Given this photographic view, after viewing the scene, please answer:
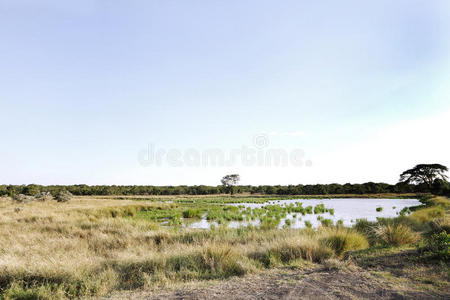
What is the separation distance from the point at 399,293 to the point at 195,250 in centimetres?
494

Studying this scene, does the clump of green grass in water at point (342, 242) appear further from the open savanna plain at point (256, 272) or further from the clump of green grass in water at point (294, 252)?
the clump of green grass in water at point (294, 252)

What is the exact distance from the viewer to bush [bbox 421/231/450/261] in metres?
6.27

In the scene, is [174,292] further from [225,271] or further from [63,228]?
[63,228]

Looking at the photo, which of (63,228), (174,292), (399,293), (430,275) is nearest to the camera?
(399,293)

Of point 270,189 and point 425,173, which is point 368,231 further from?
point 270,189

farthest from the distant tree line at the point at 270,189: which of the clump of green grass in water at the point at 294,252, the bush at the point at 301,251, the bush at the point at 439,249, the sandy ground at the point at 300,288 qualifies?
the bush at the point at 439,249

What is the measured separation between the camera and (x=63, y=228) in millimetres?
13641

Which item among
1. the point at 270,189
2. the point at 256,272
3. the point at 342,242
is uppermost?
the point at 342,242

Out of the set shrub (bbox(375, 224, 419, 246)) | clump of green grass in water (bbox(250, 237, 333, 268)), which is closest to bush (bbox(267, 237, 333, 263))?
clump of green grass in water (bbox(250, 237, 333, 268))

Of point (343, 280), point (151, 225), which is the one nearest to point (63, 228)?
point (151, 225)

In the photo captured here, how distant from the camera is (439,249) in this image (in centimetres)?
647

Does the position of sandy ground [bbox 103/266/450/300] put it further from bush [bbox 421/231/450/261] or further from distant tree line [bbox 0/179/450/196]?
distant tree line [bbox 0/179/450/196]

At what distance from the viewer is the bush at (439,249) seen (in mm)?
6270

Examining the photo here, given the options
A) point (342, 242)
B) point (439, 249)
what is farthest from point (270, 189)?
point (439, 249)
